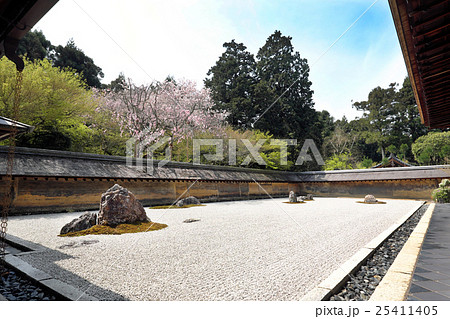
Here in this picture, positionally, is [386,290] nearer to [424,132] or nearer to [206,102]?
[206,102]

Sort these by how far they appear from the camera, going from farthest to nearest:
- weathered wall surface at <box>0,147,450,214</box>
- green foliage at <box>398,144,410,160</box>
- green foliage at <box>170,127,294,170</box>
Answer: green foliage at <box>398,144,410,160</box> < green foliage at <box>170,127,294,170</box> < weathered wall surface at <box>0,147,450,214</box>

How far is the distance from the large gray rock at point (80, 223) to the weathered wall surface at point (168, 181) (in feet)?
12.9

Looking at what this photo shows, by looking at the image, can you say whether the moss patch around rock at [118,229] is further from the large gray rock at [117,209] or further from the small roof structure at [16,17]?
the small roof structure at [16,17]

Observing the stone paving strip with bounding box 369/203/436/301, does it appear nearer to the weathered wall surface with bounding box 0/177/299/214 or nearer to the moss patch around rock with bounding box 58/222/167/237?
the moss patch around rock with bounding box 58/222/167/237

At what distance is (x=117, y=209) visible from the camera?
18.2 feet

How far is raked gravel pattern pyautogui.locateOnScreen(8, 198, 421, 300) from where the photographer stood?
2303 millimetres

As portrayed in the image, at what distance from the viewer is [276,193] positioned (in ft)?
63.6

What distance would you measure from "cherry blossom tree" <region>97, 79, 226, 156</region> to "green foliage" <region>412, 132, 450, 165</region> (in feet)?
92.7

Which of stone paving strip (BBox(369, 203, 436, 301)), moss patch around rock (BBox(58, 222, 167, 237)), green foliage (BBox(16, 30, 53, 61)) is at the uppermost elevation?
green foliage (BBox(16, 30, 53, 61))

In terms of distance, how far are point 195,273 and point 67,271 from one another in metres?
1.53

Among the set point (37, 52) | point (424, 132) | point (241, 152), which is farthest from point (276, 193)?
point (424, 132)

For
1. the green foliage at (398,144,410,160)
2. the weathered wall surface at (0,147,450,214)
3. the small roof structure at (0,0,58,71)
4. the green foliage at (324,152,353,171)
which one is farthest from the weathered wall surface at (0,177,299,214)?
the green foliage at (398,144,410,160)

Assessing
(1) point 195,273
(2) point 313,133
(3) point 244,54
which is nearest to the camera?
(1) point 195,273

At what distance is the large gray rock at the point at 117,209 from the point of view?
5.46m
